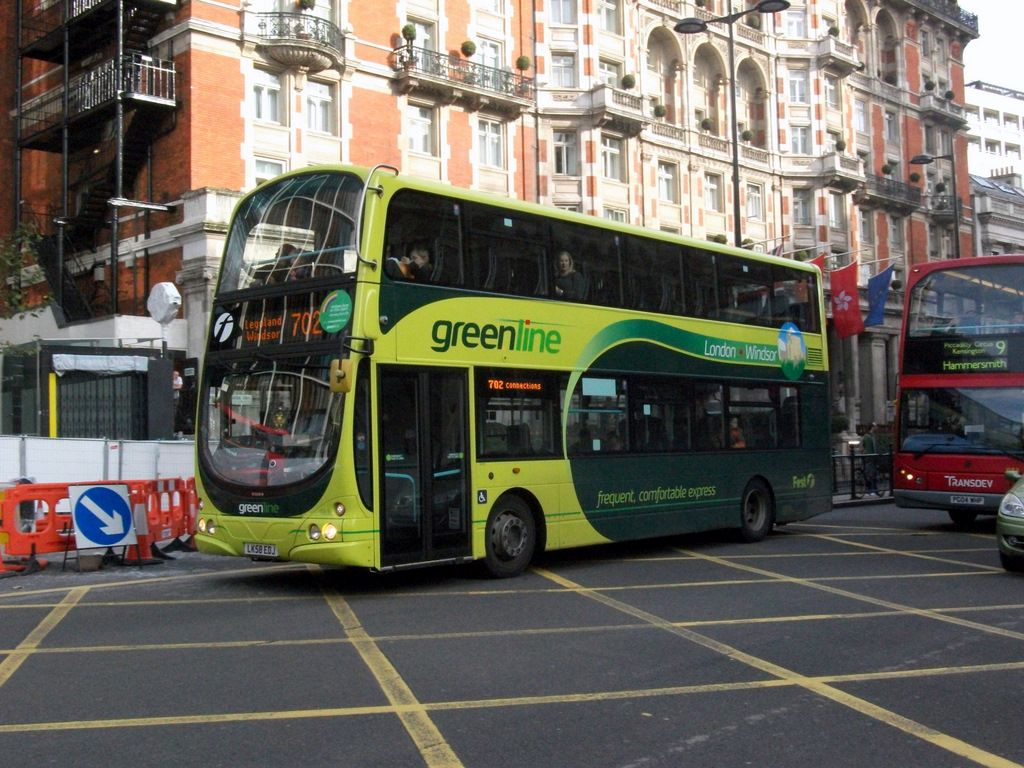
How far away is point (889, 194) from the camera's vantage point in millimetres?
51500

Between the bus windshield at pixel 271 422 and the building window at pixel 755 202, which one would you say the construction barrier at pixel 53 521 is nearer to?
the bus windshield at pixel 271 422

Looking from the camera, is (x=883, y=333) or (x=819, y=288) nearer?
(x=819, y=288)

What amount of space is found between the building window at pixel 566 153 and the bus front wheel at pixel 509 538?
26.7 metres

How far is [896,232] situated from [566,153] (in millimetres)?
24350

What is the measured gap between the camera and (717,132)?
143ft

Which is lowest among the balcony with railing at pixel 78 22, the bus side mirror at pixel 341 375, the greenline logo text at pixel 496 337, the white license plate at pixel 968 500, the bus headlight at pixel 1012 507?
the white license plate at pixel 968 500

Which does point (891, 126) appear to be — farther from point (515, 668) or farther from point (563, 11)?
point (515, 668)

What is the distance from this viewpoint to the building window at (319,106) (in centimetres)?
2991

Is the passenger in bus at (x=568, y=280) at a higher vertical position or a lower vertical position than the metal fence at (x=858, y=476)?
higher

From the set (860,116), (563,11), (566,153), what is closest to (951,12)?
(860,116)

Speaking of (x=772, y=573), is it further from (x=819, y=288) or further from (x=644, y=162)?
(x=644, y=162)

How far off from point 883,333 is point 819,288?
120 feet

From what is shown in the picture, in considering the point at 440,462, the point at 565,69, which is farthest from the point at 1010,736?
the point at 565,69

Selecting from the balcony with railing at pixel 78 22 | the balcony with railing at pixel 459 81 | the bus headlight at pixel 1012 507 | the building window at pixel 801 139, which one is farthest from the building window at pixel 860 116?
the bus headlight at pixel 1012 507
